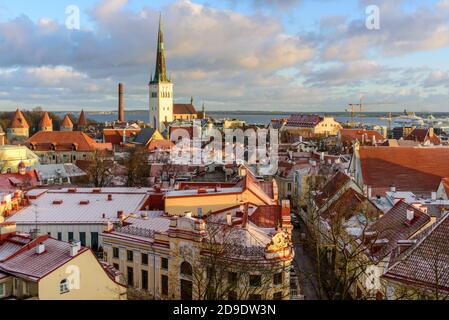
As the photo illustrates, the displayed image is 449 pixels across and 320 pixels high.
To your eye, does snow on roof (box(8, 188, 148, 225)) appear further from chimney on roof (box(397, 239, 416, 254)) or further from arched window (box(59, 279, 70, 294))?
chimney on roof (box(397, 239, 416, 254))

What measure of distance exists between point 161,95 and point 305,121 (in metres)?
36.0

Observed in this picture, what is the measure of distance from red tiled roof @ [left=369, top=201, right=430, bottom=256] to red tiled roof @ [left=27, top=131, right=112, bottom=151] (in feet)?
205

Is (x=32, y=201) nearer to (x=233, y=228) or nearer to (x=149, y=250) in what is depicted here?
(x=149, y=250)

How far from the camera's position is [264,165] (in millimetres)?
59906

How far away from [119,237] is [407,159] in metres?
24.3

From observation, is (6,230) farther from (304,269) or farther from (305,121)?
(305,121)

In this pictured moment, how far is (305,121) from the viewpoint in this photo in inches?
5448

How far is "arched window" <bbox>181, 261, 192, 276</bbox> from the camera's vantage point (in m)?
23.0

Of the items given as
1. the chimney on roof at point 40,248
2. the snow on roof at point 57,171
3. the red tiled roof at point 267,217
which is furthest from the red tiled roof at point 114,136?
the chimney on roof at point 40,248

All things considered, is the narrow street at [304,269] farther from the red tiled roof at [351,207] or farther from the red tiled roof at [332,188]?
the red tiled roof at [332,188]

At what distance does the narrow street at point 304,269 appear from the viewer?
82.3 ft

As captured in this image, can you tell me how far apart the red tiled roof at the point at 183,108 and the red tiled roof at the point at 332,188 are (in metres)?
125

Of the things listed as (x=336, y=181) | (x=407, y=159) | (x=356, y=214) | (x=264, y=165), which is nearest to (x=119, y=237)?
(x=356, y=214)

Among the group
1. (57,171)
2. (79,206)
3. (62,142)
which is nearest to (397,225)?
(79,206)
